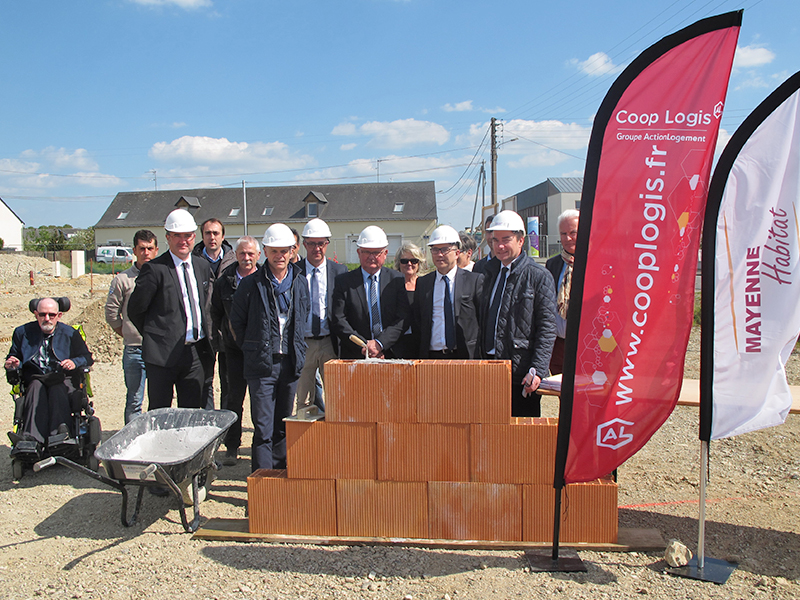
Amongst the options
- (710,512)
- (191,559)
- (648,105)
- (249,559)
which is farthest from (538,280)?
(191,559)

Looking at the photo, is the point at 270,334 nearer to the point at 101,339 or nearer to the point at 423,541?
the point at 423,541

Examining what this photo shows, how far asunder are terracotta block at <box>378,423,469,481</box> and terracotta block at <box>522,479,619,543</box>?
0.46 metres

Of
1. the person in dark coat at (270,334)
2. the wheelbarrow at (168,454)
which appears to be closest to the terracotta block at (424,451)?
the person in dark coat at (270,334)

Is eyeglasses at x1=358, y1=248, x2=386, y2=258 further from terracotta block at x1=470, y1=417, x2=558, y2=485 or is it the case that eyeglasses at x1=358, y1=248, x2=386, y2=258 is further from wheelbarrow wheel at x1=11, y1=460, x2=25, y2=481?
wheelbarrow wheel at x1=11, y1=460, x2=25, y2=481

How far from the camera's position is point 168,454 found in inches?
173

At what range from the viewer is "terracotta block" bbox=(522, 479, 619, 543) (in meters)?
3.58

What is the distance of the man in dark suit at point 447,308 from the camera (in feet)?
15.2

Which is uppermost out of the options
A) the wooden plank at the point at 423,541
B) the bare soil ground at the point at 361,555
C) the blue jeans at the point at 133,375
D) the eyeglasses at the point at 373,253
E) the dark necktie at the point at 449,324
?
the eyeglasses at the point at 373,253

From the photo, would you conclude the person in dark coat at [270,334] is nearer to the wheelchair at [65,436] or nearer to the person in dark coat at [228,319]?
the person in dark coat at [228,319]

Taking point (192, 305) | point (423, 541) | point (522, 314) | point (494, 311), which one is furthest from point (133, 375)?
point (522, 314)

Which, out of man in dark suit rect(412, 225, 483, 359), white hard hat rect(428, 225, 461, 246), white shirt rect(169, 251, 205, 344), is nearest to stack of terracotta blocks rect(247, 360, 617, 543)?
man in dark suit rect(412, 225, 483, 359)

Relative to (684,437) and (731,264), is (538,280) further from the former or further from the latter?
(684,437)

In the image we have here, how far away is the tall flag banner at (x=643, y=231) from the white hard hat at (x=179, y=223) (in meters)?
3.16

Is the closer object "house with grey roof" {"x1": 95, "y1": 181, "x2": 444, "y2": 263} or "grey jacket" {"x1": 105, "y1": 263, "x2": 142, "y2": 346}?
"grey jacket" {"x1": 105, "y1": 263, "x2": 142, "y2": 346}
